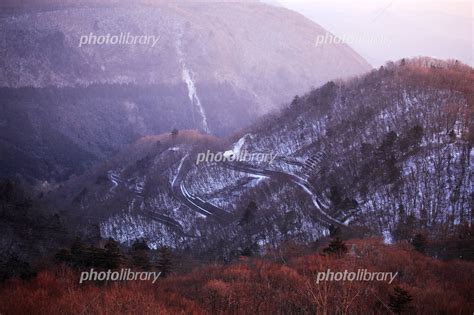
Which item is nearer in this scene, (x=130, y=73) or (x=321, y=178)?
(x=321, y=178)

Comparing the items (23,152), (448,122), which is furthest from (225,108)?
(448,122)

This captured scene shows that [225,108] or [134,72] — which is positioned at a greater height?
[134,72]

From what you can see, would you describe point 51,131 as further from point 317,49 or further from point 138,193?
point 317,49

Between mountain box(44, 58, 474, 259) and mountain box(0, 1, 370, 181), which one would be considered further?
mountain box(0, 1, 370, 181)

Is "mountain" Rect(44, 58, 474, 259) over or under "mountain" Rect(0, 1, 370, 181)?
under

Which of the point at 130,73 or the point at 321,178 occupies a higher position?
the point at 130,73
